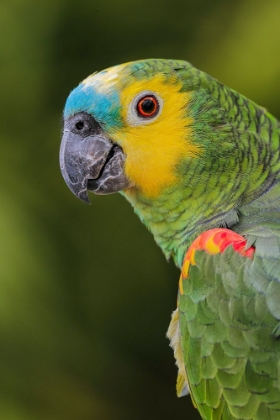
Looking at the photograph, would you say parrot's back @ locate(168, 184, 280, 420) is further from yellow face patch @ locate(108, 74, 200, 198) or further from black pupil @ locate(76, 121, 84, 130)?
black pupil @ locate(76, 121, 84, 130)

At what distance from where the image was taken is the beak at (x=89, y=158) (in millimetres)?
1087

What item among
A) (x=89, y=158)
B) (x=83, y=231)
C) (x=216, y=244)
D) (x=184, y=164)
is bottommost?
(x=83, y=231)

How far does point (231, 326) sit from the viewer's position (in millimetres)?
917

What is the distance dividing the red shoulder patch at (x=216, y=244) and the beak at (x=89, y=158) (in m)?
0.22

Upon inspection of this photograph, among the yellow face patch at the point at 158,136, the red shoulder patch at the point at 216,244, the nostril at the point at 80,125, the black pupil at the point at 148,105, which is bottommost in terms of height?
the red shoulder patch at the point at 216,244

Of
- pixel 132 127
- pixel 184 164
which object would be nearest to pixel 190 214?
pixel 184 164

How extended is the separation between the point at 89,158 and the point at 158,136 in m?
0.15

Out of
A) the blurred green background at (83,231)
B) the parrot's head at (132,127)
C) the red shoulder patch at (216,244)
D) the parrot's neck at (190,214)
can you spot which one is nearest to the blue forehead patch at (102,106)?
the parrot's head at (132,127)

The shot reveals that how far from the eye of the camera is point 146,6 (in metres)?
2.09

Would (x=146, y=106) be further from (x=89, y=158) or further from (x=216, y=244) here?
(x=216, y=244)

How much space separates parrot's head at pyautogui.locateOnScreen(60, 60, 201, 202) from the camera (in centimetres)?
107

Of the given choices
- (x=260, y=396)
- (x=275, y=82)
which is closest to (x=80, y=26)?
(x=275, y=82)

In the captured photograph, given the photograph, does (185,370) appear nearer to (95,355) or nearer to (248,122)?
(248,122)

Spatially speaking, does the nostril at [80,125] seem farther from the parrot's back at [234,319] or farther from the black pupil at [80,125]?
the parrot's back at [234,319]
